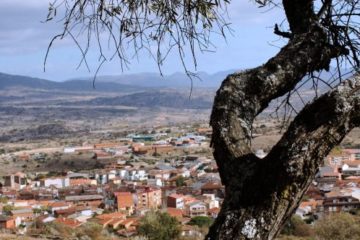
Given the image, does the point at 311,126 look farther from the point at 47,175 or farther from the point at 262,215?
the point at 47,175

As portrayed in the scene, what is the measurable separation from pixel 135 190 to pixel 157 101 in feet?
456

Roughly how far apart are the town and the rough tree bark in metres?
13.7

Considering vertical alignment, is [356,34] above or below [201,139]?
above

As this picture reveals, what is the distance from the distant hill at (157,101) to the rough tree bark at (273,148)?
158 metres

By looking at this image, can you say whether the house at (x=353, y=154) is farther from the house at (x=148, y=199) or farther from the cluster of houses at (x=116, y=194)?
the house at (x=148, y=199)

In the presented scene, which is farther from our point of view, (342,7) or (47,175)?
(47,175)

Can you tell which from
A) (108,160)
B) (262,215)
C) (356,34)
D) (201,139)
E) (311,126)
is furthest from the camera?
(201,139)

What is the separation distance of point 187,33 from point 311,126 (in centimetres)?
117

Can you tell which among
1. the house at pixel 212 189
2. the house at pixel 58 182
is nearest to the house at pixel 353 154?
the house at pixel 212 189

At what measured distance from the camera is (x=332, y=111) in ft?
5.21

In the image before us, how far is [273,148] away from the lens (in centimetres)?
157

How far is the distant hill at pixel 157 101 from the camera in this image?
169250 mm

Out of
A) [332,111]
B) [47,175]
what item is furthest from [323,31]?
[47,175]

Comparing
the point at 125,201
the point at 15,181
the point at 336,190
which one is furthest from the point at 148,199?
the point at 15,181
